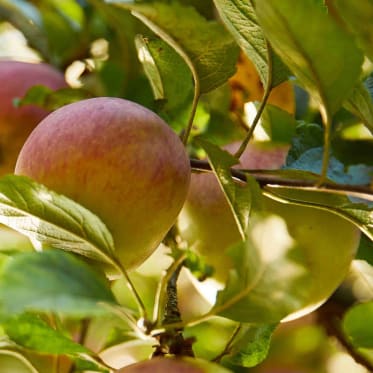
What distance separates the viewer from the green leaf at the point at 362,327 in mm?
1010

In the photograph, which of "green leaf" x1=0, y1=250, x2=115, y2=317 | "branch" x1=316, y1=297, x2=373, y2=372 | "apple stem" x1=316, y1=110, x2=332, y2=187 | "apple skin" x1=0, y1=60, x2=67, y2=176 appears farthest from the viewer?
"branch" x1=316, y1=297, x2=373, y2=372

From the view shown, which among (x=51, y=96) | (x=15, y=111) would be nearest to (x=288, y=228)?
(x=51, y=96)

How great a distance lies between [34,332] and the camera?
0.84 meters

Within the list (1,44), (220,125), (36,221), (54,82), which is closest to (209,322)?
(220,125)

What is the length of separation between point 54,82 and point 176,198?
1.97 feet

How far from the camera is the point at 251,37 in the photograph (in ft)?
2.81

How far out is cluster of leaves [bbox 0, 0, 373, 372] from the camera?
654 mm

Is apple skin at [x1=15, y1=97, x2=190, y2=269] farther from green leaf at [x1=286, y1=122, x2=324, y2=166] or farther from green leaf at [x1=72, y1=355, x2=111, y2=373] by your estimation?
green leaf at [x1=286, y1=122, x2=324, y2=166]

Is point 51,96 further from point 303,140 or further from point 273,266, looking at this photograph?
point 273,266

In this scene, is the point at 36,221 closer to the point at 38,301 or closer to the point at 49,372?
the point at 38,301

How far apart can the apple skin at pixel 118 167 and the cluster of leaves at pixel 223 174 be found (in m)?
0.04

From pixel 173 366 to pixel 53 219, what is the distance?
0.53ft

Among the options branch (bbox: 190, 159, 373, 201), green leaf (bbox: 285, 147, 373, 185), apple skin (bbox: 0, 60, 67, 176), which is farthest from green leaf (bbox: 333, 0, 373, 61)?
apple skin (bbox: 0, 60, 67, 176)

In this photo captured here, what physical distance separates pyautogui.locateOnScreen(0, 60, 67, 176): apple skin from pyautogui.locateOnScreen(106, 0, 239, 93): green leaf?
0.43 m
